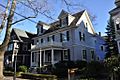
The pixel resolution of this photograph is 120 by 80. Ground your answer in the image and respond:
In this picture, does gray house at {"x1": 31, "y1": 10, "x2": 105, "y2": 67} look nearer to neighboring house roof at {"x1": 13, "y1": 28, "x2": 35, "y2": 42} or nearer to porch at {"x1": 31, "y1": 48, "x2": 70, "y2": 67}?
porch at {"x1": 31, "y1": 48, "x2": 70, "y2": 67}

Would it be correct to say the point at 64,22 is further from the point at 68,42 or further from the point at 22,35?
the point at 22,35

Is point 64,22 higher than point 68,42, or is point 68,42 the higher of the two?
point 64,22

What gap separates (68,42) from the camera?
93.9ft

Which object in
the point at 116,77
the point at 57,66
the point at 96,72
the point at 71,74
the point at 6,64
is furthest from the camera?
the point at 6,64

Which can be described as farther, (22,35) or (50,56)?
(22,35)

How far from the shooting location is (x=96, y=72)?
1891 centimetres

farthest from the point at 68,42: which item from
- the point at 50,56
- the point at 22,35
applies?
the point at 22,35

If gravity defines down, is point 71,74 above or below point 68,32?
below

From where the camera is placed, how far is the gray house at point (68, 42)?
1109 inches

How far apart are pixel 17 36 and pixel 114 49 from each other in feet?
72.3

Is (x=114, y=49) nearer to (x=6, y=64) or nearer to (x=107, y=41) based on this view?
(x=107, y=41)

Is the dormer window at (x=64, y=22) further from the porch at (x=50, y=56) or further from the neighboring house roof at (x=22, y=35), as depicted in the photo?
the neighboring house roof at (x=22, y=35)

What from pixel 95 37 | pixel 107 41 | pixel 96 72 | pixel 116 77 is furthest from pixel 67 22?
pixel 116 77

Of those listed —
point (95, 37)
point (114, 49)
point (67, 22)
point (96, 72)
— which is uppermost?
point (67, 22)
